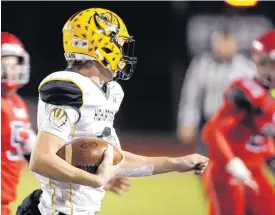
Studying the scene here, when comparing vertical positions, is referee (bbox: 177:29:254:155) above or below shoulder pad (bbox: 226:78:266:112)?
below

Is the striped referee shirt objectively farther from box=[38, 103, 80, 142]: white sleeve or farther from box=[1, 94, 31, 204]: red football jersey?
box=[38, 103, 80, 142]: white sleeve

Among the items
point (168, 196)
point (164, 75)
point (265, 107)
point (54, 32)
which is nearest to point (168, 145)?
point (164, 75)

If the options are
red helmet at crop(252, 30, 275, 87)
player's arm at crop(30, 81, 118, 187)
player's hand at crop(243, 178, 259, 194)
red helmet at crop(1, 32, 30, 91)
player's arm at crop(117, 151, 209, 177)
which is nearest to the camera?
player's arm at crop(30, 81, 118, 187)

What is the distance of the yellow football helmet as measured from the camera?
297 cm

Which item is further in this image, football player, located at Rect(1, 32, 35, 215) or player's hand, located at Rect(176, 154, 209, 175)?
football player, located at Rect(1, 32, 35, 215)

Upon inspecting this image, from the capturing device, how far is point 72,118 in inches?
108

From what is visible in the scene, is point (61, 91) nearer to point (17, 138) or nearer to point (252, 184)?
point (17, 138)

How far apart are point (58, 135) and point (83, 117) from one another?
0.18 metres

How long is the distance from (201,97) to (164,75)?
4882 mm

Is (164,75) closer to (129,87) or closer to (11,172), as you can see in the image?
Answer: (129,87)

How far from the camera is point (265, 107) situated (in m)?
4.53

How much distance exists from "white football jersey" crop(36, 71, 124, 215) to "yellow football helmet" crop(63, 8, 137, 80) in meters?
0.14

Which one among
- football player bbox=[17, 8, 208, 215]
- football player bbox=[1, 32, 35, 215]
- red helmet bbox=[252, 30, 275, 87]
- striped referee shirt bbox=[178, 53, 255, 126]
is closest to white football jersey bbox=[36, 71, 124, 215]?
football player bbox=[17, 8, 208, 215]

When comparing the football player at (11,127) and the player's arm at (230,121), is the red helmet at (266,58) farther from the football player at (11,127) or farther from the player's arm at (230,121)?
the football player at (11,127)
